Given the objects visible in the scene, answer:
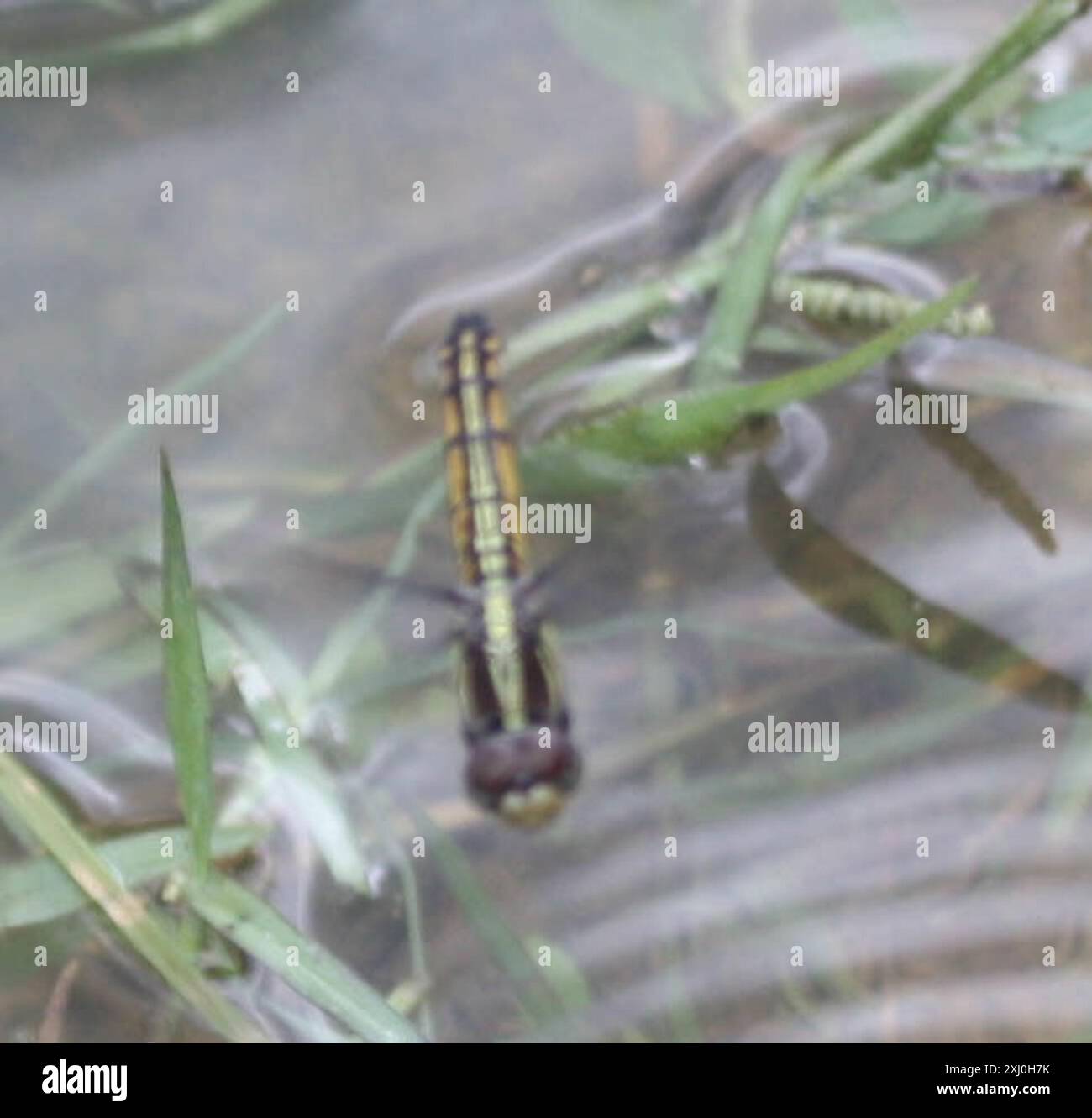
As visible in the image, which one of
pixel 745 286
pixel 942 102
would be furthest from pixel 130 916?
pixel 942 102

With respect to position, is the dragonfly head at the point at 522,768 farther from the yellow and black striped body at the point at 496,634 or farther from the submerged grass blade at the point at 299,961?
the submerged grass blade at the point at 299,961

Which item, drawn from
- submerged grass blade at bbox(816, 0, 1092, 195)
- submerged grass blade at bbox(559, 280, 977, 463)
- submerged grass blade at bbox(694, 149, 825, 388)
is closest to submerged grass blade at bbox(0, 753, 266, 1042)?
submerged grass blade at bbox(559, 280, 977, 463)

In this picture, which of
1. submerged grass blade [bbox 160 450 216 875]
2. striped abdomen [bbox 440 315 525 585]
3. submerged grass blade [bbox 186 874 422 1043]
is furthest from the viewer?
striped abdomen [bbox 440 315 525 585]

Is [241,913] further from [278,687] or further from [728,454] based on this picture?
[728,454]

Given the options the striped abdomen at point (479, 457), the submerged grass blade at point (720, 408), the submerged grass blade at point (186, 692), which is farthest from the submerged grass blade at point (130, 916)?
the submerged grass blade at point (720, 408)

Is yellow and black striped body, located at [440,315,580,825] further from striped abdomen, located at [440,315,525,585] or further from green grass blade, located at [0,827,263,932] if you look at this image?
green grass blade, located at [0,827,263,932]

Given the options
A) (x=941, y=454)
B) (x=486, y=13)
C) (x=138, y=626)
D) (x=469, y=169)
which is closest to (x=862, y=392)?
→ (x=941, y=454)
